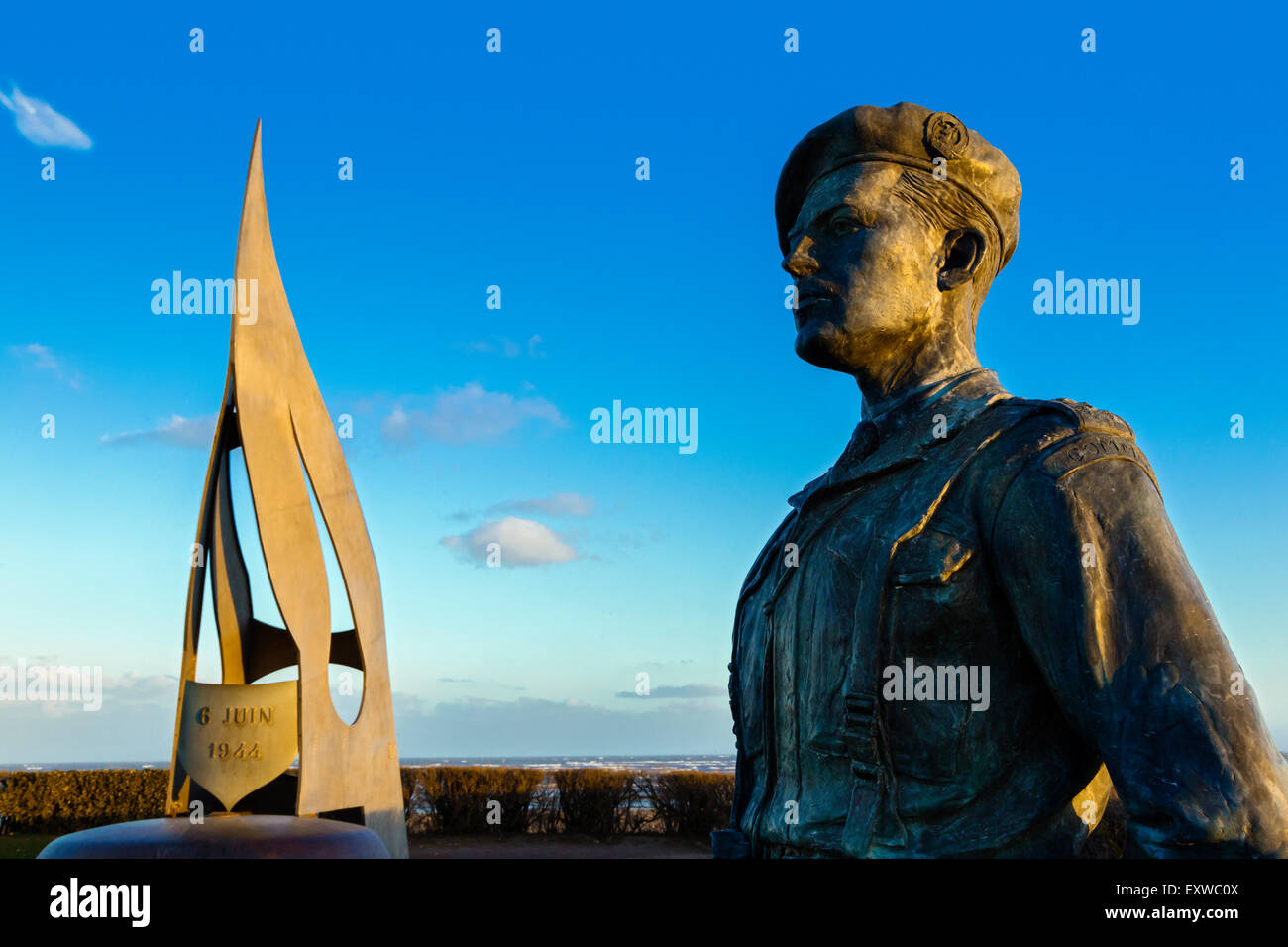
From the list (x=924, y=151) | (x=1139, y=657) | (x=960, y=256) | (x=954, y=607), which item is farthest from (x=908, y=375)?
(x=1139, y=657)

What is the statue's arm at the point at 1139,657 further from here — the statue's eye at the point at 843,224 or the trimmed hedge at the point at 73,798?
the trimmed hedge at the point at 73,798

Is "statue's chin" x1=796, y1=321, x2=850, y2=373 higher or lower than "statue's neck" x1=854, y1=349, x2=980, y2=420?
higher

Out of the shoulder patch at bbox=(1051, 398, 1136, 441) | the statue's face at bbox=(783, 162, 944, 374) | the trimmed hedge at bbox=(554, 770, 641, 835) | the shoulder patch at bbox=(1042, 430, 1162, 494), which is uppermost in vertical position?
the statue's face at bbox=(783, 162, 944, 374)

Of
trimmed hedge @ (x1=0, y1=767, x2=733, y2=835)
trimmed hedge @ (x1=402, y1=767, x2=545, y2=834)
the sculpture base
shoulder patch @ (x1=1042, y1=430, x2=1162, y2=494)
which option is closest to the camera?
shoulder patch @ (x1=1042, y1=430, x2=1162, y2=494)

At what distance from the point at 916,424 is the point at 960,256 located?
1.32ft

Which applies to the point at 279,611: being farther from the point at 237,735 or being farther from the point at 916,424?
the point at 916,424

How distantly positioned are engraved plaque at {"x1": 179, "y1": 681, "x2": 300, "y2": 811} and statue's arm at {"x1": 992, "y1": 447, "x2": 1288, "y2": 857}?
1181 cm

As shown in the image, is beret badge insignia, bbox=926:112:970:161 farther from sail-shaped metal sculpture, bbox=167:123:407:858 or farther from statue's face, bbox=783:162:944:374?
sail-shaped metal sculpture, bbox=167:123:407:858

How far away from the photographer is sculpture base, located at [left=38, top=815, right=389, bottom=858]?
914 cm

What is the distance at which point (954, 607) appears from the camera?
1943 mm

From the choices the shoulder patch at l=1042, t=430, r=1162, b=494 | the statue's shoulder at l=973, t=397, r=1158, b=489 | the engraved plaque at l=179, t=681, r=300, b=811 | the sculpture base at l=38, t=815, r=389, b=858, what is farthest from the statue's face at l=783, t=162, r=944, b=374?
the engraved plaque at l=179, t=681, r=300, b=811

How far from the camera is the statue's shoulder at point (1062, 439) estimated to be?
188 cm
